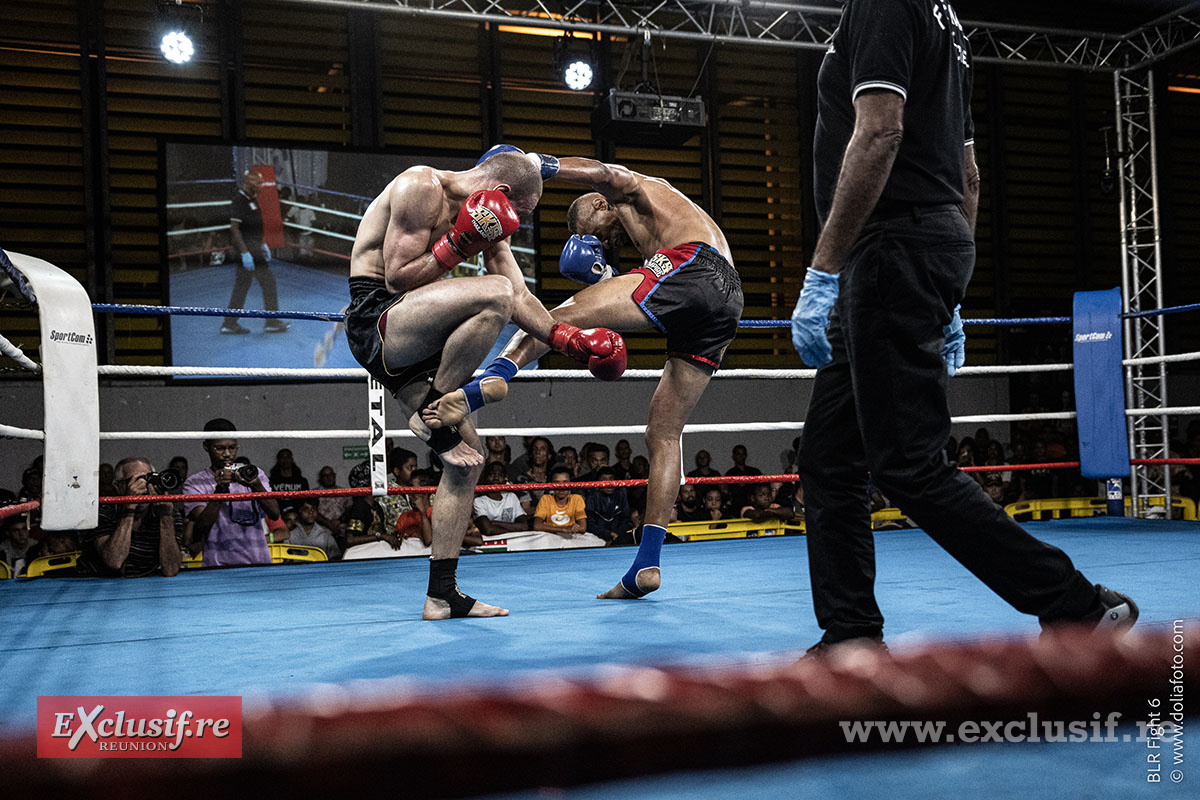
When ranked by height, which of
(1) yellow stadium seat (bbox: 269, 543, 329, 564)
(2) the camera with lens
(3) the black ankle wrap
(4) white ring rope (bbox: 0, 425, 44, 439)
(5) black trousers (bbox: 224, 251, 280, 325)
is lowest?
(1) yellow stadium seat (bbox: 269, 543, 329, 564)

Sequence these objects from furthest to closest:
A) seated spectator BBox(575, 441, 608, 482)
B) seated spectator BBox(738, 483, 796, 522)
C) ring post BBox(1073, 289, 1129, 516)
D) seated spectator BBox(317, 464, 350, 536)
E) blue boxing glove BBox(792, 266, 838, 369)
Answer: seated spectator BBox(575, 441, 608, 482), seated spectator BBox(738, 483, 796, 522), seated spectator BBox(317, 464, 350, 536), ring post BBox(1073, 289, 1129, 516), blue boxing glove BBox(792, 266, 838, 369)

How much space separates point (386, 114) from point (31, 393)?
3.01m

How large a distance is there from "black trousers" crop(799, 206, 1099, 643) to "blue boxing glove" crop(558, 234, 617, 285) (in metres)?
1.18

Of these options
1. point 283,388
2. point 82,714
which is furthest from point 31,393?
point 82,714

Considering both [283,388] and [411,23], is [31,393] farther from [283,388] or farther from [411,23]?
[411,23]

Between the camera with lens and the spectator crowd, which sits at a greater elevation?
the camera with lens

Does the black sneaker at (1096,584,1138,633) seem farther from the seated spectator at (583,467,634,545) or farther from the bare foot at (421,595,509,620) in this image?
the seated spectator at (583,467,634,545)

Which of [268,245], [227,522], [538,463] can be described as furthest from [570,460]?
[268,245]

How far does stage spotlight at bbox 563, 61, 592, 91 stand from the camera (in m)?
6.43

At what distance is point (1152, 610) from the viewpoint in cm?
174

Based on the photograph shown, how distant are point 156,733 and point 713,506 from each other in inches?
191

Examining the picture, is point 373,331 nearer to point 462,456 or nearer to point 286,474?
point 462,456

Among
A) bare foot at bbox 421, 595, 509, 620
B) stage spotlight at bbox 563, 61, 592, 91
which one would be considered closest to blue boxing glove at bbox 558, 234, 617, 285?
bare foot at bbox 421, 595, 509, 620

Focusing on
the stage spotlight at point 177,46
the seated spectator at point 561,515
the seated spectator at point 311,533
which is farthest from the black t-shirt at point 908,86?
the stage spotlight at point 177,46
